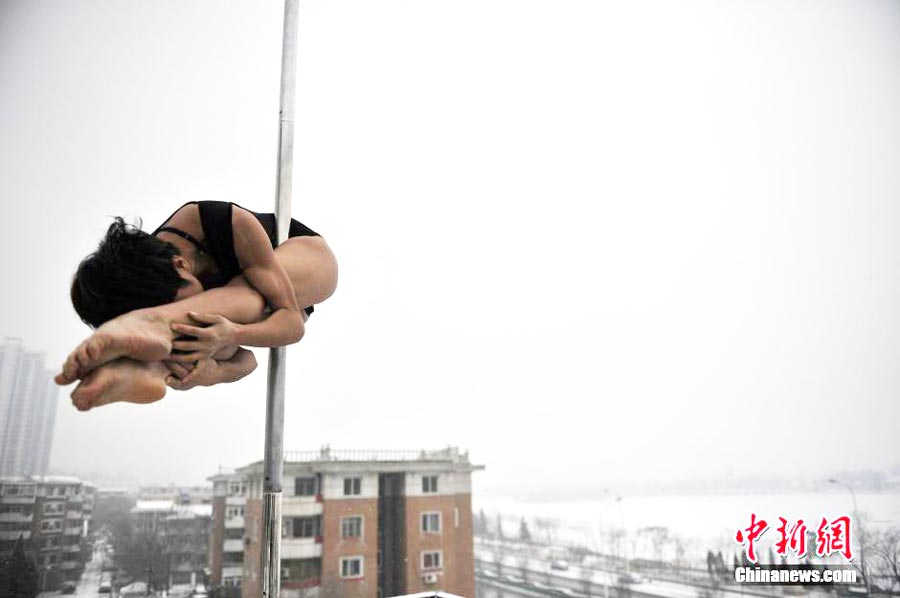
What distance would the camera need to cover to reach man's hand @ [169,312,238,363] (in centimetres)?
83

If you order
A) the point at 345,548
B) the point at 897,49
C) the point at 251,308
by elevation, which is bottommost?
the point at 345,548

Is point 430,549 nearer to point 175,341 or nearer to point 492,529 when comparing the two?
point 492,529

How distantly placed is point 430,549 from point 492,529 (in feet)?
11.9

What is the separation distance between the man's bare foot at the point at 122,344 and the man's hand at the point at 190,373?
7 cm

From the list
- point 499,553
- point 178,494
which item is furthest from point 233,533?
point 499,553

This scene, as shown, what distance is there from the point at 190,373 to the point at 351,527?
10.6m

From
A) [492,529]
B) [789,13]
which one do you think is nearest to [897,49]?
[789,13]

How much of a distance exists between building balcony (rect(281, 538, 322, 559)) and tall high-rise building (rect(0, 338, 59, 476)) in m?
4.07

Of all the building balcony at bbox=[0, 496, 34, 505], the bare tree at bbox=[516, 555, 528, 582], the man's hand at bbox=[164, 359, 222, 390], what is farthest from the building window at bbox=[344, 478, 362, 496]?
the man's hand at bbox=[164, 359, 222, 390]

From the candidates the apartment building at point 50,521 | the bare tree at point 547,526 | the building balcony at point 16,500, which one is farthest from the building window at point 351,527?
the bare tree at point 547,526

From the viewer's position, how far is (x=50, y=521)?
9.60 m

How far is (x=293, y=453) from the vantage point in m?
11.0

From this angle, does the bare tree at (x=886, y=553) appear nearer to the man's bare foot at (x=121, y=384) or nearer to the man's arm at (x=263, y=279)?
the man's arm at (x=263, y=279)

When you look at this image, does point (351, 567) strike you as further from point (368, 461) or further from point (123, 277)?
point (123, 277)
